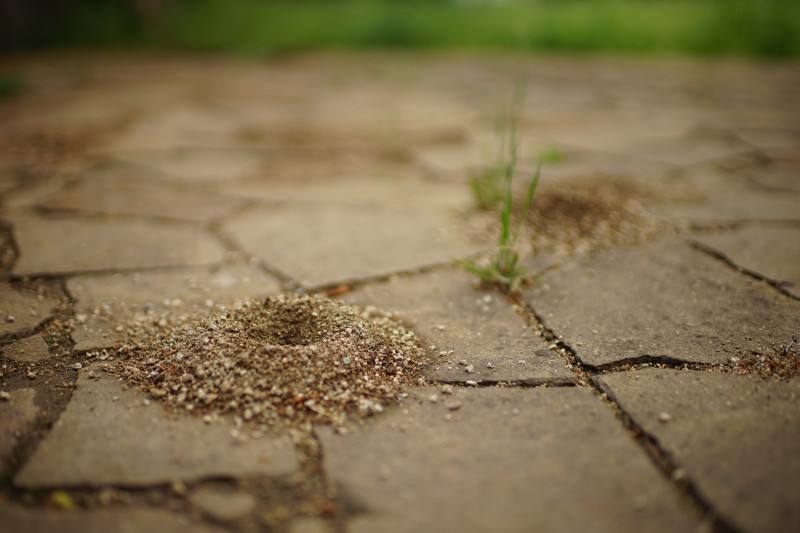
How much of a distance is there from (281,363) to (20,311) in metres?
0.73

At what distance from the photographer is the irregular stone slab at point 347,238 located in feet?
4.95

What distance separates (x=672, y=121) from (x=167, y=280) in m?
2.87

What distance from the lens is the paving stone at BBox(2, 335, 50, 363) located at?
1106 millimetres

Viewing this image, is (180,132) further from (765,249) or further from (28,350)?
(765,249)

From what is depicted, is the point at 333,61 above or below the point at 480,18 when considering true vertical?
below

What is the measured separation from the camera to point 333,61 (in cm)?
516

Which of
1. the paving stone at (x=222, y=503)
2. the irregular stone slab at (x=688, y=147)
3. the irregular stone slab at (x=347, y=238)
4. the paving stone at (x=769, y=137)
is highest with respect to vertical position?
the paving stone at (x=769, y=137)

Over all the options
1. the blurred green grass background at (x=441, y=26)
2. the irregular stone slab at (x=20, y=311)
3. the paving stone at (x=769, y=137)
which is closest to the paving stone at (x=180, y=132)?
the irregular stone slab at (x=20, y=311)

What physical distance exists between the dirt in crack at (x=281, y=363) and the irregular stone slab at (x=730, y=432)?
442 millimetres

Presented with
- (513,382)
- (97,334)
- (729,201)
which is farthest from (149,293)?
(729,201)

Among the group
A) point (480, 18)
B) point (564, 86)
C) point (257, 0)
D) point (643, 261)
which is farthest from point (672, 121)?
point (257, 0)

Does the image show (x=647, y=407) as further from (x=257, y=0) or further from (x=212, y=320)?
(x=257, y=0)

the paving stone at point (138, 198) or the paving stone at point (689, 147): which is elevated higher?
the paving stone at point (689, 147)

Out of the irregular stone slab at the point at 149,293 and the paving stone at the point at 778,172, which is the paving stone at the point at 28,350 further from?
the paving stone at the point at 778,172
